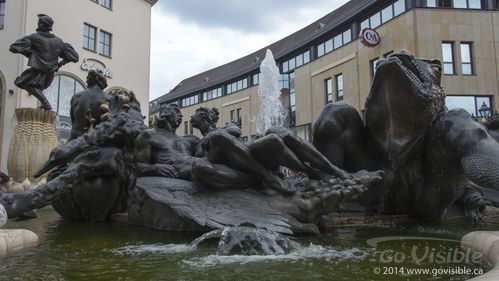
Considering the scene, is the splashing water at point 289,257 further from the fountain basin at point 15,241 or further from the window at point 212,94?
the window at point 212,94

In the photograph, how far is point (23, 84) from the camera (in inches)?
382

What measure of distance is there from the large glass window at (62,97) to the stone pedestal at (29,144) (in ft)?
48.2

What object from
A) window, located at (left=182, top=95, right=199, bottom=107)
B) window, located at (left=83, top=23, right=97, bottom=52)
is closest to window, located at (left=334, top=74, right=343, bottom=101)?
window, located at (left=83, top=23, right=97, bottom=52)

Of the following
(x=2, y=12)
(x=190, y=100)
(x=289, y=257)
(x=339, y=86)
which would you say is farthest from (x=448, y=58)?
(x=190, y=100)

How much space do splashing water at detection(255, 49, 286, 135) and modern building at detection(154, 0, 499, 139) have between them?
3.16 feet

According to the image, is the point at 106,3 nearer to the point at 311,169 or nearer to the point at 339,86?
the point at 339,86

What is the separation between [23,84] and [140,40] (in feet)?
66.4

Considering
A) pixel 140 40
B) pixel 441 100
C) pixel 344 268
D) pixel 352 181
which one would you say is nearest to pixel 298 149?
pixel 352 181

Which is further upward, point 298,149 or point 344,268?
point 298,149

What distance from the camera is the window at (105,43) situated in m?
26.4

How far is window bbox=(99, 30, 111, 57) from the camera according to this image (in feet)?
86.6

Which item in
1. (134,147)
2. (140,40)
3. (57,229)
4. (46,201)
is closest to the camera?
(46,201)

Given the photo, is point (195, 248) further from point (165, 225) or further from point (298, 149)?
point (298, 149)

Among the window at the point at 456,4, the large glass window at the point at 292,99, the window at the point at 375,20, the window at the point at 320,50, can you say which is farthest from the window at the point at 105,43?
the window at the point at 456,4
